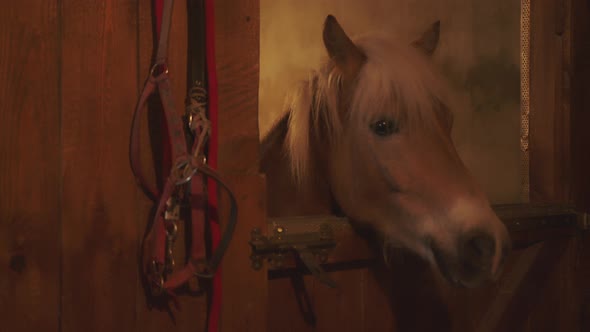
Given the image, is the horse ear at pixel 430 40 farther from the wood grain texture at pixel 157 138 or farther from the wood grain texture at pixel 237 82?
the wood grain texture at pixel 157 138

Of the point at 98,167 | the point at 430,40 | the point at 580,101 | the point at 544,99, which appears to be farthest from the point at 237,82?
the point at 580,101

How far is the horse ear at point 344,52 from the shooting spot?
968 millimetres

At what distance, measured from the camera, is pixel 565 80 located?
3.94 feet

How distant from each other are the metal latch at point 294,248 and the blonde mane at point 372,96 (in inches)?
10.3

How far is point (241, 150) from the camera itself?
0.74 m

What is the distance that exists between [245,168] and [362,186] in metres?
0.30

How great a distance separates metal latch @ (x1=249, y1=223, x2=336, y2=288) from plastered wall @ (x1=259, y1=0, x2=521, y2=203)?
1072 mm

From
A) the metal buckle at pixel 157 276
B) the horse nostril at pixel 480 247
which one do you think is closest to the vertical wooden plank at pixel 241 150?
the metal buckle at pixel 157 276

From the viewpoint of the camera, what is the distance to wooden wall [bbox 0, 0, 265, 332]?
2.03ft

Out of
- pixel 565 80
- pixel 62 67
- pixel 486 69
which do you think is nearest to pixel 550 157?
pixel 565 80

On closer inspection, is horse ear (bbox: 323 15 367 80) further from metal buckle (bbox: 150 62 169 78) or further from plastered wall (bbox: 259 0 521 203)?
plastered wall (bbox: 259 0 521 203)

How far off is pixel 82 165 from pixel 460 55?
1.59 meters

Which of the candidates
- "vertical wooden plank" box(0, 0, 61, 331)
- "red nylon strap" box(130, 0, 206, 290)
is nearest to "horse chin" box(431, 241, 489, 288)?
"red nylon strap" box(130, 0, 206, 290)

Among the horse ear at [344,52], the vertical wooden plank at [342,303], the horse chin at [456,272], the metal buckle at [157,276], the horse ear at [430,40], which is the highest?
the horse ear at [430,40]
